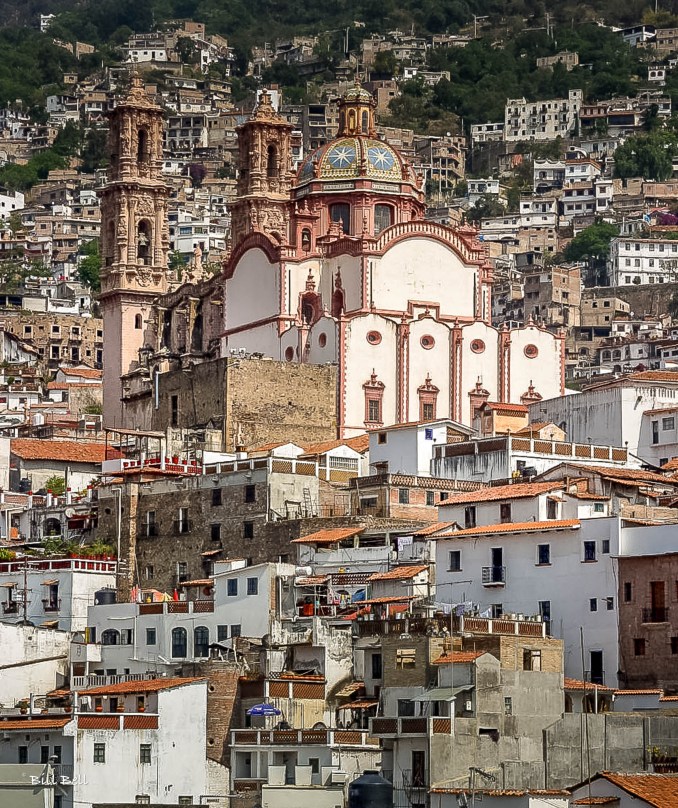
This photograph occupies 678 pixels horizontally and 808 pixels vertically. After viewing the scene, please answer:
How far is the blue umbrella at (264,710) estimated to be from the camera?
191ft

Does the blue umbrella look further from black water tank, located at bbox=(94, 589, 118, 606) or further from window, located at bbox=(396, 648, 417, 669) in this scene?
black water tank, located at bbox=(94, 589, 118, 606)

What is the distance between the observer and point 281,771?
56.3 m

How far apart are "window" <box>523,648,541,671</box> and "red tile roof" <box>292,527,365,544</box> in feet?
39.0

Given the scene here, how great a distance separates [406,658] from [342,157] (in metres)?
41.7

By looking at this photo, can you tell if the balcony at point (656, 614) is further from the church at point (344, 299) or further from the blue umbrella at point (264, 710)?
the church at point (344, 299)

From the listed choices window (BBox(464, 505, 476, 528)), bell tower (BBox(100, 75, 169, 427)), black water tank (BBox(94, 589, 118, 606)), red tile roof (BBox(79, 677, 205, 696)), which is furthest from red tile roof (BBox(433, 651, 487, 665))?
bell tower (BBox(100, 75, 169, 427))

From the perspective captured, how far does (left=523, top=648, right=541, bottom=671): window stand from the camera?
189 ft

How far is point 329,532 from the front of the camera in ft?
229

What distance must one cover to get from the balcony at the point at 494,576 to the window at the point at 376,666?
430cm

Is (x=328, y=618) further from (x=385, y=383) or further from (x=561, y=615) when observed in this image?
(x=385, y=383)

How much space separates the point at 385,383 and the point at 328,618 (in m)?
24.8

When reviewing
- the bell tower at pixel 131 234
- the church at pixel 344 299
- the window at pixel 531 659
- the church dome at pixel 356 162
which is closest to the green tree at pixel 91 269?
the bell tower at pixel 131 234

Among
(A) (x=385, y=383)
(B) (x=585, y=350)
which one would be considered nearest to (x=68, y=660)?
(A) (x=385, y=383)

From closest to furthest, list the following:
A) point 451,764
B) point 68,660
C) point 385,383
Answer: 1. point 451,764
2. point 68,660
3. point 385,383
